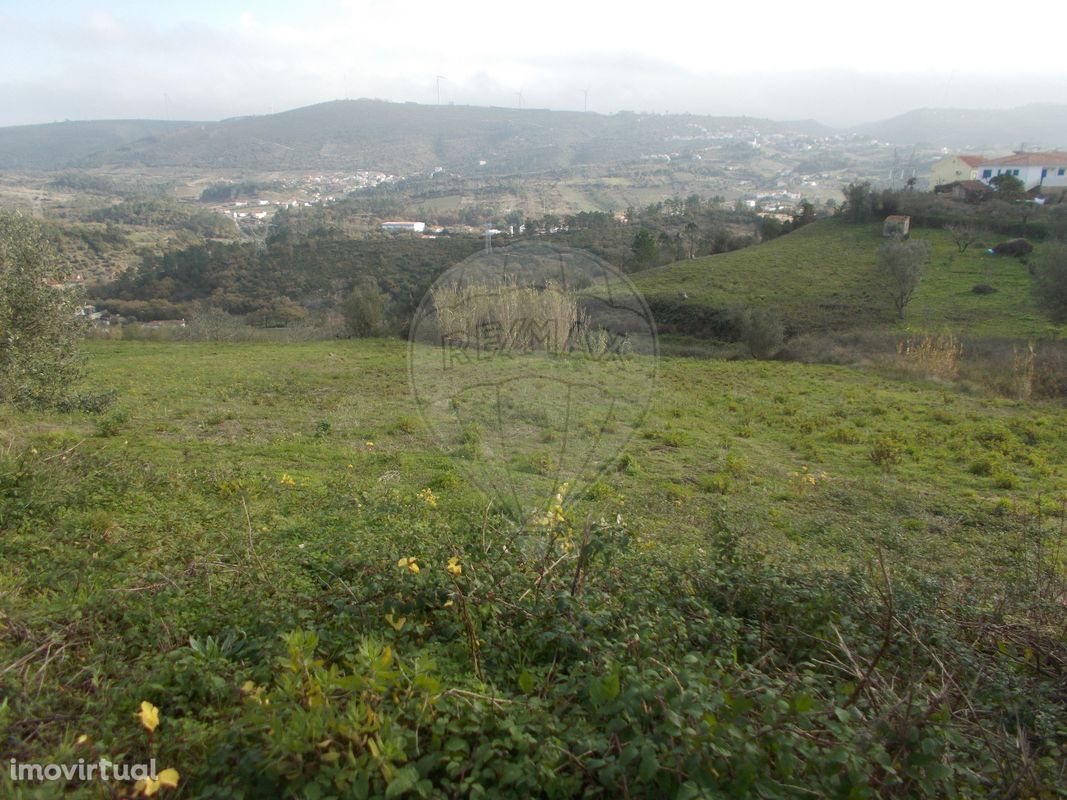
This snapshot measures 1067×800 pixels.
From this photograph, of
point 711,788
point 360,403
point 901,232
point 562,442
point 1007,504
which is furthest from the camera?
point 901,232

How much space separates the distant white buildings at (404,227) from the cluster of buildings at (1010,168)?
53433 mm

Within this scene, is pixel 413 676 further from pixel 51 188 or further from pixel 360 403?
pixel 51 188

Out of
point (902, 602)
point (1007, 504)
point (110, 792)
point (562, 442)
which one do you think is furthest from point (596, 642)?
point (1007, 504)

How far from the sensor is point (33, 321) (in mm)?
8141

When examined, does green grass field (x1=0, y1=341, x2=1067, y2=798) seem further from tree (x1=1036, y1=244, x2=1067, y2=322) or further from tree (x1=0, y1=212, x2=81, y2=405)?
tree (x1=1036, y1=244, x2=1067, y2=322)

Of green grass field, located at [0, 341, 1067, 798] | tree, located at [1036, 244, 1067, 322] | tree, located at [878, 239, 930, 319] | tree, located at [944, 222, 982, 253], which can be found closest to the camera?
green grass field, located at [0, 341, 1067, 798]

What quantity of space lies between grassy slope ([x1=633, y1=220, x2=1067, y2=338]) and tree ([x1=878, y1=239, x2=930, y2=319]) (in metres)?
0.95

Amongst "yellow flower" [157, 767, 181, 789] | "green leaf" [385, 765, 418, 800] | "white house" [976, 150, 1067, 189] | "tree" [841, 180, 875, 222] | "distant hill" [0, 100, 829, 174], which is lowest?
"yellow flower" [157, 767, 181, 789]

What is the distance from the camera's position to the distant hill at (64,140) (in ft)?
388

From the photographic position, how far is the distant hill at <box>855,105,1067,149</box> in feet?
400

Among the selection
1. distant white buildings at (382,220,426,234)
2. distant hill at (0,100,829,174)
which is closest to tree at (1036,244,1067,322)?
distant white buildings at (382,220,426,234)

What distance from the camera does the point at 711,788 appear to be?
1.94 meters

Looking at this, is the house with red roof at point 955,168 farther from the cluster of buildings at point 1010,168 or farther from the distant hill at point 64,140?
the distant hill at point 64,140

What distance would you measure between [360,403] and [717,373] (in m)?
11.9
